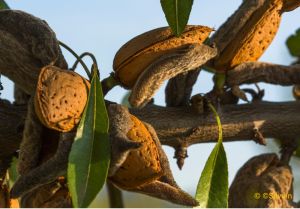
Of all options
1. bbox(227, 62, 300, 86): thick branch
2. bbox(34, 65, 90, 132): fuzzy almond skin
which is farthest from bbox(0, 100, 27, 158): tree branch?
bbox(227, 62, 300, 86): thick branch

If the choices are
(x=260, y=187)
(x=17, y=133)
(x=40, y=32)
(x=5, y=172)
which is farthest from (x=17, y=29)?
(x=260, y=187)

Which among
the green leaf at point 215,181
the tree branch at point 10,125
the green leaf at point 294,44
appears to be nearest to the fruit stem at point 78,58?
the tree branch at point 10,125

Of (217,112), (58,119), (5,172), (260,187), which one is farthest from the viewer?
(260,187)

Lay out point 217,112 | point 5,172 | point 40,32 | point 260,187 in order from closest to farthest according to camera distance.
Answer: point 40,32 < point 5,172 < point 217,112 < point 260,187

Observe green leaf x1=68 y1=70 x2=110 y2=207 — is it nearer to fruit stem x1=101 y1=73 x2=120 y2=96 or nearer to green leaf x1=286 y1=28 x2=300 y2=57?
fruit stem x1=101 y1=73 x2=120 y2=96

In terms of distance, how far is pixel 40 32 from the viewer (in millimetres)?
1338

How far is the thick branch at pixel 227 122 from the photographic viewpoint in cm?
149

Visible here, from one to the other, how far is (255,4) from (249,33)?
0.08 meters

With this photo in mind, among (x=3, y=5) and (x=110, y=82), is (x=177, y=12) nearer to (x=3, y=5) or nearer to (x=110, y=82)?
(x=110, y=82)

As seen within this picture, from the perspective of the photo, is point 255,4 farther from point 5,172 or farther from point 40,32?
point 5,172

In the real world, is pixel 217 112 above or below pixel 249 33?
below

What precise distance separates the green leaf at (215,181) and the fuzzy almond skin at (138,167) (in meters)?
0.14

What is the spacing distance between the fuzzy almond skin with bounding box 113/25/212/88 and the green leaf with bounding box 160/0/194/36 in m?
0.04

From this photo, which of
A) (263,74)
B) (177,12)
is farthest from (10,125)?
(263,74)
